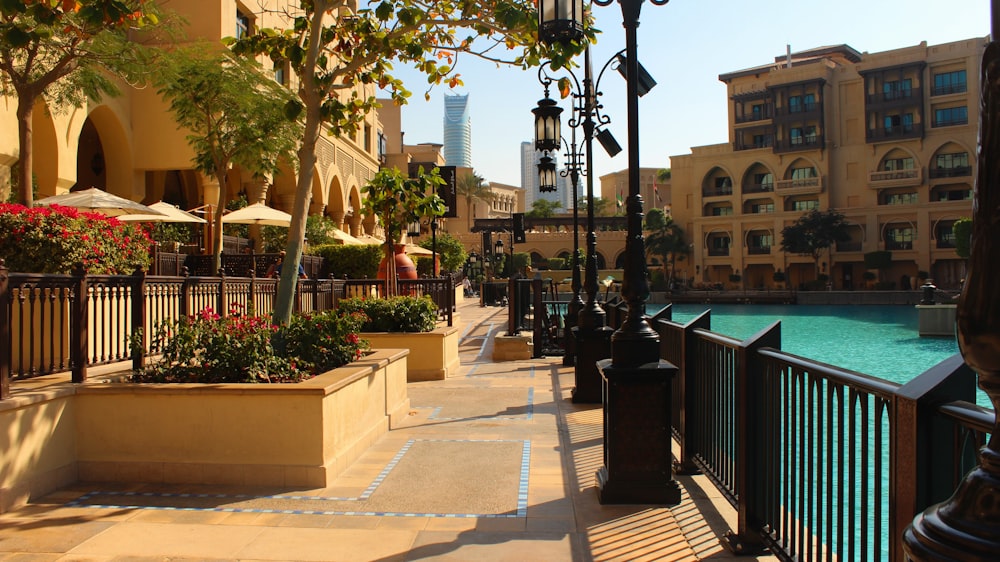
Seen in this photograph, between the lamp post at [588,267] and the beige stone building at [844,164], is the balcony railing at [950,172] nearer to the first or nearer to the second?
the beige stone building at [844,164]

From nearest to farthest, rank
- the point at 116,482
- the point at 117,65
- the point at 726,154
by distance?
the point at 116,482 < the point at 117,65 < the point at 726,154

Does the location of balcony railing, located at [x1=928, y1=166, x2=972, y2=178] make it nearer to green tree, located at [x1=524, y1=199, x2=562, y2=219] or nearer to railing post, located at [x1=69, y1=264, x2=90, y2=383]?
green tree, located at [x1=524, y1=199, x2=562, y2=219]

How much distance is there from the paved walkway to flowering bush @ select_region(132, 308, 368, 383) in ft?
3.11

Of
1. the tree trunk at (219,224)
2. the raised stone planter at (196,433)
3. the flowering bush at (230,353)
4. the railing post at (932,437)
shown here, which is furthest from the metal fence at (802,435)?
the tree trunk at (219,224)

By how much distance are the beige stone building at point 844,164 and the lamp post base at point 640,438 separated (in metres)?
64.6

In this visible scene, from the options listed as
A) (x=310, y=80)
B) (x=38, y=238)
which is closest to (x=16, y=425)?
(x=38, y=238)

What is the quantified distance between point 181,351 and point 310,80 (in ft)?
9.92

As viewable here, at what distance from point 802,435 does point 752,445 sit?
57 cm

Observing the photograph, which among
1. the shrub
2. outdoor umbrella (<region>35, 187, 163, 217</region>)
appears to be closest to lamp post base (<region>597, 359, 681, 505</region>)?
the shrub

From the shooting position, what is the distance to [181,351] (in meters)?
5.95

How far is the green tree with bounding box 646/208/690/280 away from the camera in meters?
77.3

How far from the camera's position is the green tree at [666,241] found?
77.3 m

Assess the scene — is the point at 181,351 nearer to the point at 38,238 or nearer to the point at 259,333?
the point at 259,333

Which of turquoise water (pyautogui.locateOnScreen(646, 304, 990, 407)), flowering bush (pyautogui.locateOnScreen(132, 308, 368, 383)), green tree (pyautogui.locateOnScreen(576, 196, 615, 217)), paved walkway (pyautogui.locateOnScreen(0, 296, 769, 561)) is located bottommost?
turquoise water (pyautogui.locateOnScreen(646, 304, 990, 407))
